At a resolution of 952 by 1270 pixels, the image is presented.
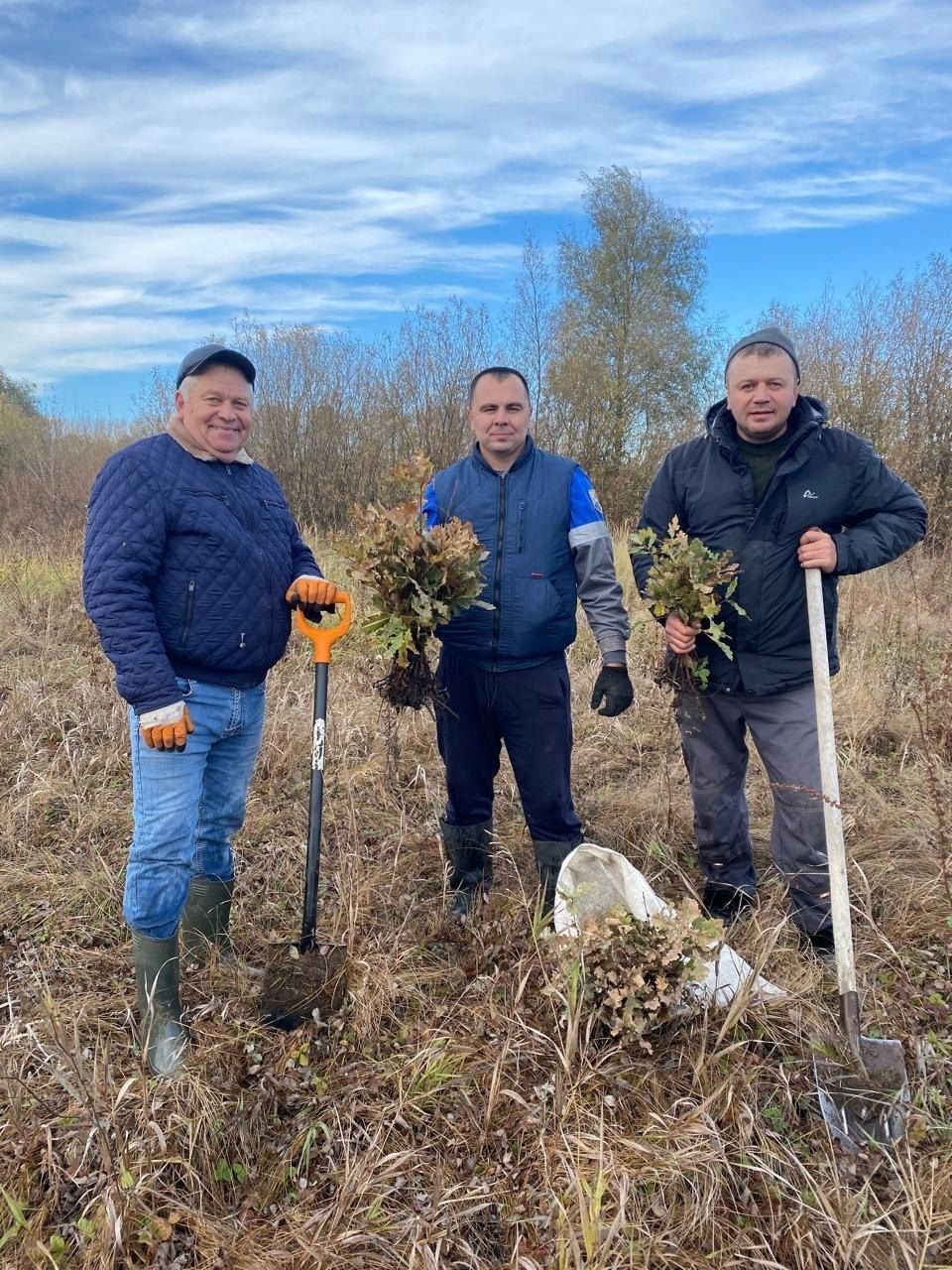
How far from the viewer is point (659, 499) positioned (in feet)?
10.4

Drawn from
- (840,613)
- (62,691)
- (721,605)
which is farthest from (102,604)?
(840,613)

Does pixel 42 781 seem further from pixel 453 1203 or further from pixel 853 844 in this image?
pixel 853 844

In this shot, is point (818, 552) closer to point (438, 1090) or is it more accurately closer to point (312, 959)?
point (438, 1090)

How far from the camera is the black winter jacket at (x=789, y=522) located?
289 cm

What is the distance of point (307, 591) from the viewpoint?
2.76 meters

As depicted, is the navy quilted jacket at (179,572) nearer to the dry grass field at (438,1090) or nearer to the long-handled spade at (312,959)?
the long-handled spade at (312,959)

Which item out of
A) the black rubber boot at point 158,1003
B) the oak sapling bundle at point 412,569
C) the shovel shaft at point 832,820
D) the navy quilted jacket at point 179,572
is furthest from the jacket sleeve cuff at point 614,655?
the black rubber boot at point 158,1003

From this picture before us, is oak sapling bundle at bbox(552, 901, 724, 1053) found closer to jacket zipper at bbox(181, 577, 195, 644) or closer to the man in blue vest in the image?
the man in blue vest

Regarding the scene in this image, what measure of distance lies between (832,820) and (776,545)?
1039 mm

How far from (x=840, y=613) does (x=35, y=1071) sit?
670cm

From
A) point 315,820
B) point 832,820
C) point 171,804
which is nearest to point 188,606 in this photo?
point 171,804

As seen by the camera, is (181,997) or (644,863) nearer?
(181,997)

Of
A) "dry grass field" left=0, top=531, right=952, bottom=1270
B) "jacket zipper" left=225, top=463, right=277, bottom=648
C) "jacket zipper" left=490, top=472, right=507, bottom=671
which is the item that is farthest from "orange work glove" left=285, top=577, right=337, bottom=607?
"dry grass field" left=0, top=531, right=952, bottom=1270

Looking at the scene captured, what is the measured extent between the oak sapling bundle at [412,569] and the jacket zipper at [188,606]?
2.08ft
